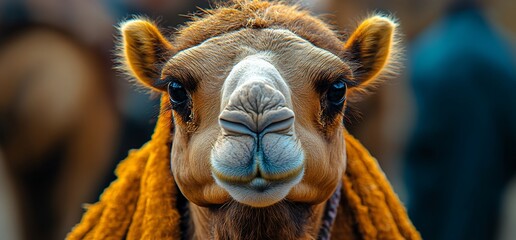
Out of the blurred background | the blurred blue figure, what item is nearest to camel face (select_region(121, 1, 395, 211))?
the blurred background

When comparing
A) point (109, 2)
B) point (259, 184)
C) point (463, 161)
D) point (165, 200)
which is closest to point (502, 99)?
point (463, 161)

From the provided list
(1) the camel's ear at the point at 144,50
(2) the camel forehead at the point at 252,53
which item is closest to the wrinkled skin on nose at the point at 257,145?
Result: (2) the camel forehead at the point at 252,53

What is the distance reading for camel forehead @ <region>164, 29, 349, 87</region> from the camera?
3455mm

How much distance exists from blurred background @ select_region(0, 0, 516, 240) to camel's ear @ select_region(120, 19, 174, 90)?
127 inches

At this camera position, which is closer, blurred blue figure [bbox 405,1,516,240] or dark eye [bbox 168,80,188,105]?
dark eye [bbox 168,80,188,105]

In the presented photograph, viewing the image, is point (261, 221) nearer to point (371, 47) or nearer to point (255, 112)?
point (255, 112)

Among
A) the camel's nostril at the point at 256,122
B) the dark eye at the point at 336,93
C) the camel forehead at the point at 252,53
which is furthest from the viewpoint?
the dark eye at the point at 336,93

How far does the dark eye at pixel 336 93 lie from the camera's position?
140 inches

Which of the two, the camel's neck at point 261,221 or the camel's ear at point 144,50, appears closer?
the camel's neck at point 261,221

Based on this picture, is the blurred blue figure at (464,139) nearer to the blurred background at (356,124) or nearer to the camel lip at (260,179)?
the blurred background at (356,124)

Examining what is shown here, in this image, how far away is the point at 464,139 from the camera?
24.1 feet

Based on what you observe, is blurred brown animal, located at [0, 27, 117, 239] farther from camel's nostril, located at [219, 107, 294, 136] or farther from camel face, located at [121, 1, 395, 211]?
camel's nostril, located at [219, 107, 294, 136]

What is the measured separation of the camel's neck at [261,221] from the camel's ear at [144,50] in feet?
2.35

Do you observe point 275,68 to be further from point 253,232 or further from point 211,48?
point 253,232
